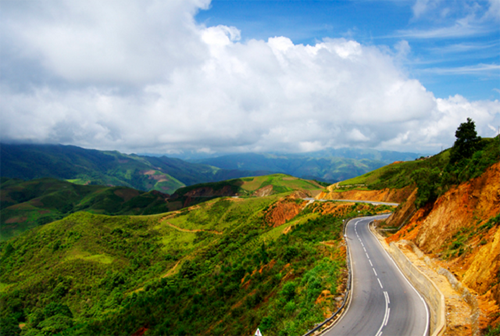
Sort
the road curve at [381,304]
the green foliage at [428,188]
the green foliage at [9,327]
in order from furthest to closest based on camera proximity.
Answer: the green foliage at [9,327]
the green foliage at [428,188]
the road curve at [381,304]

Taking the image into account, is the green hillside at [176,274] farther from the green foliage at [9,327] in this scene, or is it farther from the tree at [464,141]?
the tree at [464,141]

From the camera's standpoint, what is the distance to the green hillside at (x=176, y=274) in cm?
2538

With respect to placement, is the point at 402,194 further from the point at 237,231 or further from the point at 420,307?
the point at 420,307

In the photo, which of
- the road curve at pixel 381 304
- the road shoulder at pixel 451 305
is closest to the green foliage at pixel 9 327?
the road curve at pixel 381 304

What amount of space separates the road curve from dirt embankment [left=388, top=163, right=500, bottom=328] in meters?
3.89

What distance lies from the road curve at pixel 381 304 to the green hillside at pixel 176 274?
5.66ft

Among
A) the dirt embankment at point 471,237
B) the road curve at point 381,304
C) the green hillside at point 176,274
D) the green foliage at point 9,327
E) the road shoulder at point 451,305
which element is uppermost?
the dirt embankment at point 471,237

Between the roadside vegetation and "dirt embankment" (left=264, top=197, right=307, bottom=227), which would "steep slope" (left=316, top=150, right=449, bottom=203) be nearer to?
the roadside vegetation

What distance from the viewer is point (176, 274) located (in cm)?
6650

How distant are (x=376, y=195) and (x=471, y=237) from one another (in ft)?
205

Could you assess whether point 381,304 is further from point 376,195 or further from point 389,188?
point 376,195

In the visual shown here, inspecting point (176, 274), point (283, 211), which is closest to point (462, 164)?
point (283, 211)

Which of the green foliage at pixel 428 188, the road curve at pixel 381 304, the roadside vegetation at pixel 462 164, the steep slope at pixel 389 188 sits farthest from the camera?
the steep slope at pixel 389 188

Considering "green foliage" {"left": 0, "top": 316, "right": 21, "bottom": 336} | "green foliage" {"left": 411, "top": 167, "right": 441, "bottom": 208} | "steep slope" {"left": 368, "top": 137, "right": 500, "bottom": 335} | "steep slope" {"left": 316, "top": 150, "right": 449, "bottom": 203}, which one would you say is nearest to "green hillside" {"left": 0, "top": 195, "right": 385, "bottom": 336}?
"green foliage" {"left": 0, "top": 316, "right": 21, "bottom": 336}
